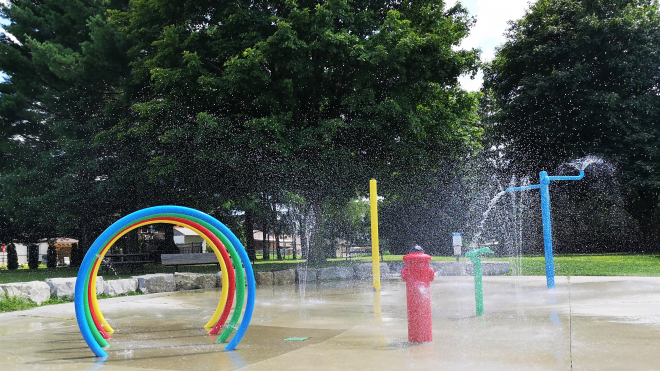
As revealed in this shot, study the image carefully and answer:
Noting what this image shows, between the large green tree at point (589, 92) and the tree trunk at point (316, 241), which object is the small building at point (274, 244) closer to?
the tree trunk at point (316, 241)

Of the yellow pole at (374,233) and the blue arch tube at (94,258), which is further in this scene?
the yellow pole at (374,233)

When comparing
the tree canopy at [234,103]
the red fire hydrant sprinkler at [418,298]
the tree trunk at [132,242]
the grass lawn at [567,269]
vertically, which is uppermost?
the tree canopy at [234,103]

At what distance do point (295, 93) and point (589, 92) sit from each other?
55.9ft

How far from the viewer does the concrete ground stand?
4457 millimetres

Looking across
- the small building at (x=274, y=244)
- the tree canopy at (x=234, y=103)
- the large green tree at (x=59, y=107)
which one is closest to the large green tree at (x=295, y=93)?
the tree canopy at (x=234, y=103)

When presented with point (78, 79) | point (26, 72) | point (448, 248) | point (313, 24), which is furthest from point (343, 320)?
point (448, 248)

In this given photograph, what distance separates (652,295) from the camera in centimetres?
828

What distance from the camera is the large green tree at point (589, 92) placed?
2566 centimetres

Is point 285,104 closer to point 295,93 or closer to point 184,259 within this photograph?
point 295,93

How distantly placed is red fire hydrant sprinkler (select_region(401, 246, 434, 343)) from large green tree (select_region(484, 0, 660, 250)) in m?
21.0

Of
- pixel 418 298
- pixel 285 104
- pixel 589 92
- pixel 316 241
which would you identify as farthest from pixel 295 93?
pixel 589 92

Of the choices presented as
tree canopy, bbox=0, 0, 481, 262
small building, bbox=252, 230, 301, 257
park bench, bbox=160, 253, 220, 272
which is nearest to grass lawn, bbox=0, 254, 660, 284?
park bench, bbox=160, 253, 220, 272

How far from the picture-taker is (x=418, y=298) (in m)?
5.30

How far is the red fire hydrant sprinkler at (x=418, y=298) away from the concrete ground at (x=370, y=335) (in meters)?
0.16
